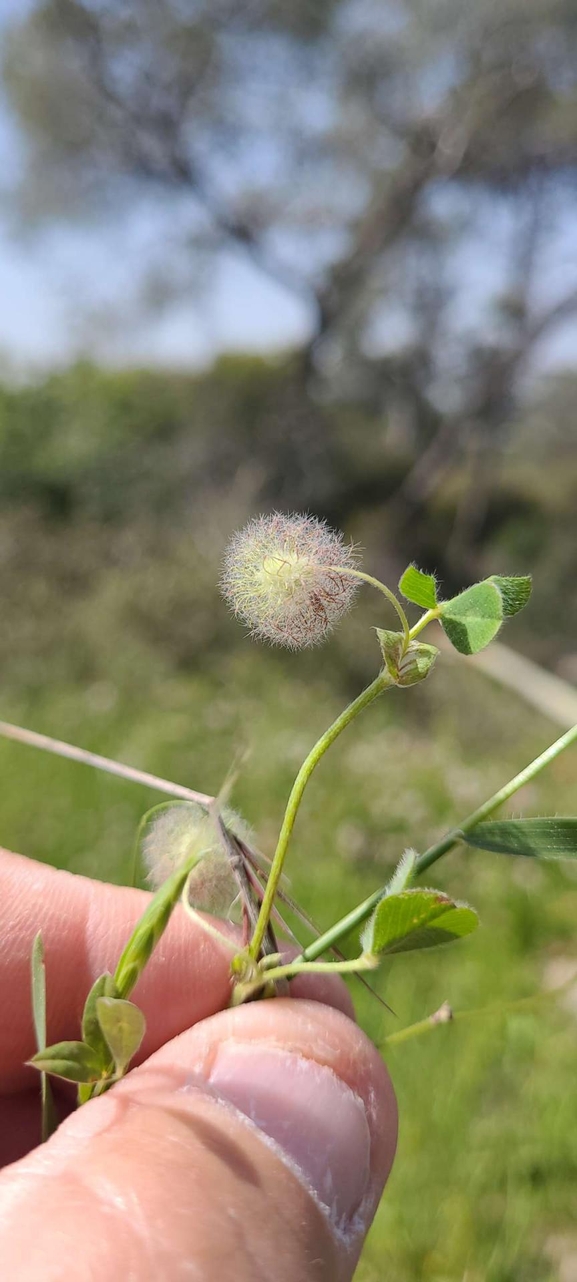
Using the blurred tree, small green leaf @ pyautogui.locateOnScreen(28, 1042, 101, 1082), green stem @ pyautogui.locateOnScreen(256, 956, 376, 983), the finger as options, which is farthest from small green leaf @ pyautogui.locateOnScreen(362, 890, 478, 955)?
the blurred tree

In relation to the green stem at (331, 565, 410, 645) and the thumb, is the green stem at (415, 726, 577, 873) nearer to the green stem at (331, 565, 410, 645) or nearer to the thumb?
the green stem at (331, 565, 410, 645)

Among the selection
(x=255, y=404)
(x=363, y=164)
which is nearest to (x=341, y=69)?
(x=363, y=164)

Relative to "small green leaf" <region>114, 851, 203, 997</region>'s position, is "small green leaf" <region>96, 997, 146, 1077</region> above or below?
below

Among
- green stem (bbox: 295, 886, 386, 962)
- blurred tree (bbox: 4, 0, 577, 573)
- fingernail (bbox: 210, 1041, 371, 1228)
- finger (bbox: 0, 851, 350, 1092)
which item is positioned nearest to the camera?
green stem (bbox: 295, 886, 386, 962)

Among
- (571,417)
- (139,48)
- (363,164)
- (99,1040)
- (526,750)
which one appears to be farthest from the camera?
(571,417)

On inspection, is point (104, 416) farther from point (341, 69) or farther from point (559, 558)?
point (559, 558)
